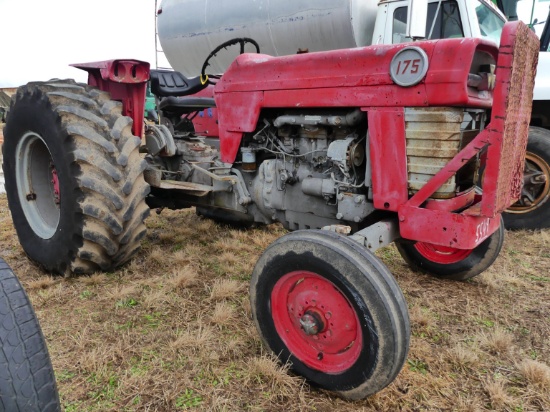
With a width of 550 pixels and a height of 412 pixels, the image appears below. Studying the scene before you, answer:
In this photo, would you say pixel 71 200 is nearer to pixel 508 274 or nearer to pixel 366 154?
pixel 366 154

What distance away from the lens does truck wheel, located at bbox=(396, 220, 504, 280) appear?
2680 millimetres

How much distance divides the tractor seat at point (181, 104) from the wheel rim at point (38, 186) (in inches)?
44.1

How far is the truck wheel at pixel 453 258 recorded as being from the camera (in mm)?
2680

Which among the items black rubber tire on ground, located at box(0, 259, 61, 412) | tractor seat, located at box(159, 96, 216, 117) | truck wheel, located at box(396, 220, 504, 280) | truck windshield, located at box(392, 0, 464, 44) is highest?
truck windshield, located at box(392, 0, 464, 44)

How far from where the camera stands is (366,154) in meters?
2.20

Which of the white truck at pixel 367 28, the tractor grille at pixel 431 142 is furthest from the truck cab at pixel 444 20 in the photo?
the tractor grille at pixel 431 142

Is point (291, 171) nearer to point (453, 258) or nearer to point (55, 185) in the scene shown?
point (453, 258)

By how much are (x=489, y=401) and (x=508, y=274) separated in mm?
1517

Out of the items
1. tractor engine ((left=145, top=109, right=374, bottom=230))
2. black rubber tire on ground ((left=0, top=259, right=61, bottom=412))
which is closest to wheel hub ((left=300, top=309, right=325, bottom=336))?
tractor engine ((left=145, top=109, right=374, bottom=230))

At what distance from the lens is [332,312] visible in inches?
71.3

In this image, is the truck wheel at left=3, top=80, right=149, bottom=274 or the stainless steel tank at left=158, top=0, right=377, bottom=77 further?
the stainless steel tank at left=158, top=0, right=377, bottom=77

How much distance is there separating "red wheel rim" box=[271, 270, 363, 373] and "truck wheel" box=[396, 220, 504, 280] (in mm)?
1033

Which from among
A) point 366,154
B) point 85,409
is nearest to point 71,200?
point 85,409

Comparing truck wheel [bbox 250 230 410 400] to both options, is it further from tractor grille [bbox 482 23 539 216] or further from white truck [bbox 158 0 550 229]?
white truck [bbox 158 0 550 229]
